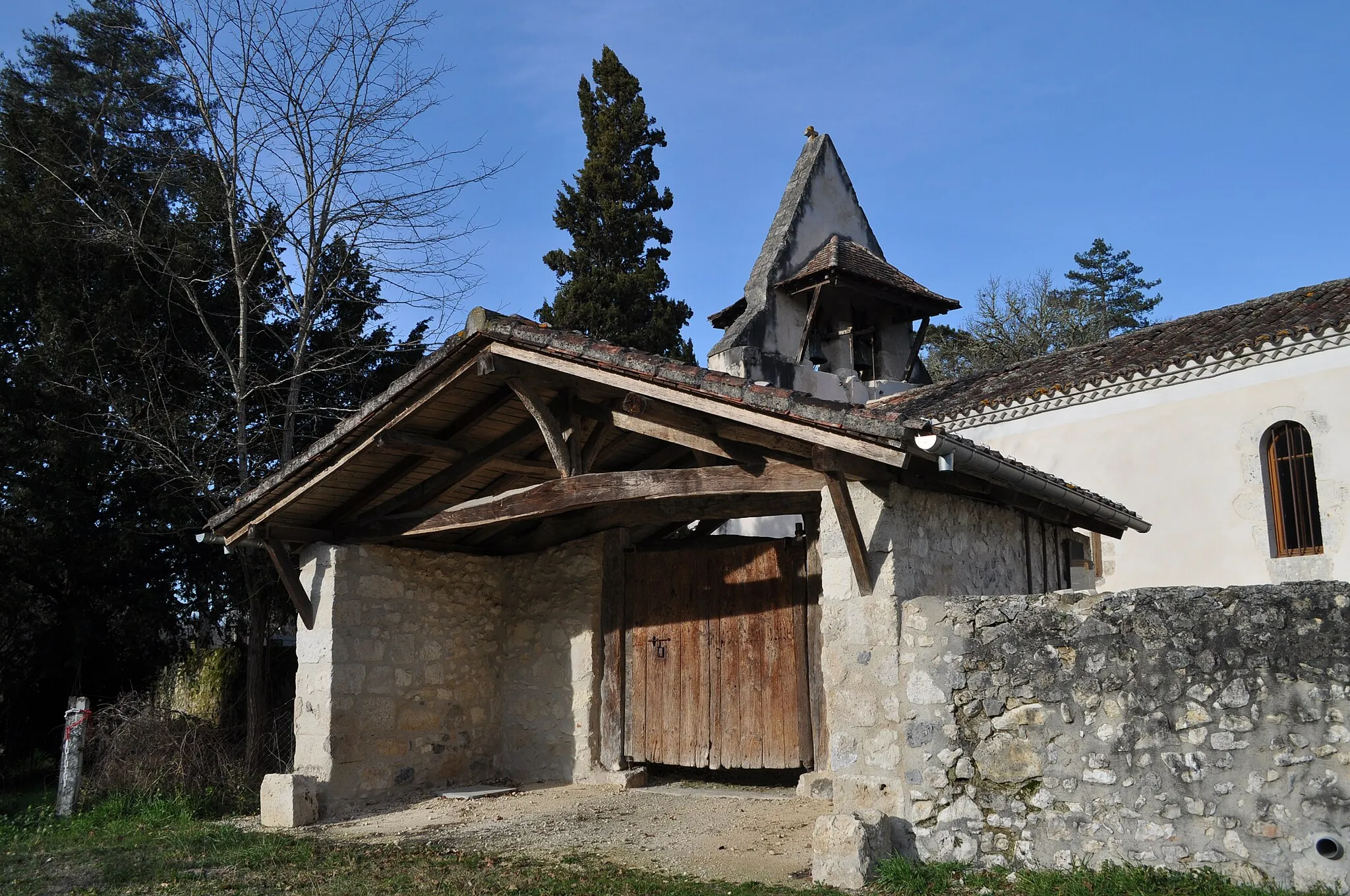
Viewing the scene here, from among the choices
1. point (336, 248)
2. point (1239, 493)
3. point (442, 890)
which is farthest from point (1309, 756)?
point (336, 248)

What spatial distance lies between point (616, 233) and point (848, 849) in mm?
15582

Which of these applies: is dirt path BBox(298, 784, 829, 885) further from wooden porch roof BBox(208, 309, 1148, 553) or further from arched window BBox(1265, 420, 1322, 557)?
arched window BBox(1265, 420, 1322, 557)

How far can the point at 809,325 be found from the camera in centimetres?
1644

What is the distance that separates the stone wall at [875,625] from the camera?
18.9 feet

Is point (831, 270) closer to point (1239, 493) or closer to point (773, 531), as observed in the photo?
point (773, 531)

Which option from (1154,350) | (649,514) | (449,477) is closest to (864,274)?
(1154,350)

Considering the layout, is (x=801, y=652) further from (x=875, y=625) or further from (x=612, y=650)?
(x=875, y=625)

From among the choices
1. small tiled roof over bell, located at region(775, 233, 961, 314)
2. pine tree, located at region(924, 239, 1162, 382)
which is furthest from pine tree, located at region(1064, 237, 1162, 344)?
small tiled roof over bell, located at region(775, 233, 961, 314)

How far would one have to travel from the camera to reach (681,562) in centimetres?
884

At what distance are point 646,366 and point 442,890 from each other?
319cm

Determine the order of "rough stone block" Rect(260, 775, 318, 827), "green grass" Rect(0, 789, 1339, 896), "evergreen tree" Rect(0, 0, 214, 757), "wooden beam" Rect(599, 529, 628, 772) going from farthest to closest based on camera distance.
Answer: "evergreen tree" Rect(0, 0, 214, 757), "wooden beam" Rect(599, 529, 628, 772), "rough stone block" Rect(260, 775, 318, 827), "green grass" Rect(0, 789, 1339, 896)

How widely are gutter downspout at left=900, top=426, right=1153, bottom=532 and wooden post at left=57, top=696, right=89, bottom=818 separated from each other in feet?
25.3

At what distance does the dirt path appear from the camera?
239 inches

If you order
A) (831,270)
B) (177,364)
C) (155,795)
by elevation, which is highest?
(831,270)
